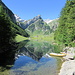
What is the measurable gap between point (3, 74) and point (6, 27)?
19.2 metres

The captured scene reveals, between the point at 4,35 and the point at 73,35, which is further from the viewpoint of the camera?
the point at 73,35

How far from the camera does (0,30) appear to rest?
28875 mm

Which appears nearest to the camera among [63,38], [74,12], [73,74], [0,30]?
[73,74]

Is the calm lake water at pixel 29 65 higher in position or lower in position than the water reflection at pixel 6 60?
lower

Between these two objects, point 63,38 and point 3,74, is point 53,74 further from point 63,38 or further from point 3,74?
point 63,38

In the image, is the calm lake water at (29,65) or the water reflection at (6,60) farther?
the water reflection at (6,60)

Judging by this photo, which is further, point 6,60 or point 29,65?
point 6,60

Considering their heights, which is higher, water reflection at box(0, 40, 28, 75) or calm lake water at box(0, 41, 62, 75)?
water reflection at box(0, 40, 28, 75)

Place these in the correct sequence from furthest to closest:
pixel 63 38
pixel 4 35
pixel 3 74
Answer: pixel 63 38 < pixel 4 35 < pixel 3 74

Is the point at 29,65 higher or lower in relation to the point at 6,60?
lower

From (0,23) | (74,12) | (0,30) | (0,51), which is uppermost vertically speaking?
(74,12)

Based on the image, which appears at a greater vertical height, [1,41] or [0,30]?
[0,30]

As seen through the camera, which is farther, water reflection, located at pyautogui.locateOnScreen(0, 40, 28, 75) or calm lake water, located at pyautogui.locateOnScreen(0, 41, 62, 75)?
water reflection, located at pyautogui.locateOnScreen(0, 40, 28, 75)

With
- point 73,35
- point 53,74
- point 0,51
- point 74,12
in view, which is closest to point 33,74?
point 53,74
